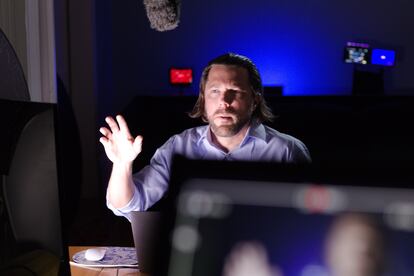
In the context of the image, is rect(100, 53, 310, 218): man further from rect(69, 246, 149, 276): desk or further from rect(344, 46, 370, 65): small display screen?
rect(344, 46, 370, 65): small display screen

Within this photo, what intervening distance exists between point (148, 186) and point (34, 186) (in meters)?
0.78

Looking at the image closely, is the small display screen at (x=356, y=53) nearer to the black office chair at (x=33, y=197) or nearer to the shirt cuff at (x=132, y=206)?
the shirt cuff at (x=132, y=206)

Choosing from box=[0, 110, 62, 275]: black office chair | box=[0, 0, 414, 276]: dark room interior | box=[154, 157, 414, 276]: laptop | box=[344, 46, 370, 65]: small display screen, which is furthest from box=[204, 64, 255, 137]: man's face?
box=[344, 46, 370, 65]: small display screen

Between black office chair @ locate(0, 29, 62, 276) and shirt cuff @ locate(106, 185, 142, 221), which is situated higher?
black office chair @ locate(0, 29, 62, 276)

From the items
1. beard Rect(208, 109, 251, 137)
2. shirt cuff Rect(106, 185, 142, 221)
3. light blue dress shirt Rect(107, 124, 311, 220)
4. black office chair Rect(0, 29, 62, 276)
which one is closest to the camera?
black office chair Rect(0, 29, 62, 276)

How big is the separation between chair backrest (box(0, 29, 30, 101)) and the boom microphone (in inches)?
13.5

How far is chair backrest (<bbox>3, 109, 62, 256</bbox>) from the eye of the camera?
77 cm

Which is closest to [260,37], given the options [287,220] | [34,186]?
[34,186]

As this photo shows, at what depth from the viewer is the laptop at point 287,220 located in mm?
463

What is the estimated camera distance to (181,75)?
5.74 metres

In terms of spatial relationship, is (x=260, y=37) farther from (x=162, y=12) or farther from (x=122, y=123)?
(x=122, y=123)

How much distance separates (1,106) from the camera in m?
0.77

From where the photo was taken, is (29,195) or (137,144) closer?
(29,195)

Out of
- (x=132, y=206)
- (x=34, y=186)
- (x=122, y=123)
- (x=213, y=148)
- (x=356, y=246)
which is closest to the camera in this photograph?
(x=356, y=246)
